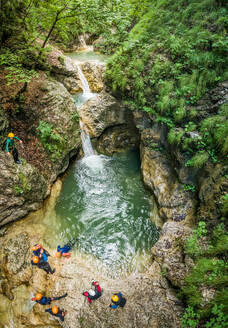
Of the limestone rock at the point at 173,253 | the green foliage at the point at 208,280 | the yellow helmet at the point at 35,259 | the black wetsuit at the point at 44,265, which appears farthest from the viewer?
the black wetsuit at the point at 44,265

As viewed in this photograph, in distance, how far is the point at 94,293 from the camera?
467cm

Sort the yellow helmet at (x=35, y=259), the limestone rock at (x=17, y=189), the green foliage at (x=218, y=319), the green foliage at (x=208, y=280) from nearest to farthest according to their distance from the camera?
the green foliage at (x=218, y=319) → the green foliage at (x=208, y=280) → the yellow helmet at (x=35, y=259) → the limestone rock at (x=17, y=189)

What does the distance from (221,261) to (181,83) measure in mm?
6623

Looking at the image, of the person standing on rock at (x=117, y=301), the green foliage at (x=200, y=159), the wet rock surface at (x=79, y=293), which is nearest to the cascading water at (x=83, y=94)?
the green foliage at (x=200, y=159)

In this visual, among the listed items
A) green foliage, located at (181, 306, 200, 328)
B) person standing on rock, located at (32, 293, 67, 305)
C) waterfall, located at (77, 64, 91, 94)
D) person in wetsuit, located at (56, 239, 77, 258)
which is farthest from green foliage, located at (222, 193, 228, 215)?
waterfall, located at (77, 64, 91, 94)

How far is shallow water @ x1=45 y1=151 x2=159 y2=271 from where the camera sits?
6379mm

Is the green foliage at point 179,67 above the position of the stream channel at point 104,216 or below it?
above

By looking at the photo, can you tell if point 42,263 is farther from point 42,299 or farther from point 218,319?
point 218,319

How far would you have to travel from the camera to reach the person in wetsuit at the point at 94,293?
15.2ft

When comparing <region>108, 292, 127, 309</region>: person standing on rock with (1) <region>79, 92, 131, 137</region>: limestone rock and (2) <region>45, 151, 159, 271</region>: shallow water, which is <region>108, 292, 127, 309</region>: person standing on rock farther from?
(1) <region>79, 92, 131, 137</region>: limestone rock

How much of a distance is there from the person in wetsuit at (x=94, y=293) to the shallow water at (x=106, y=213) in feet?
3.68

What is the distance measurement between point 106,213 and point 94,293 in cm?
331

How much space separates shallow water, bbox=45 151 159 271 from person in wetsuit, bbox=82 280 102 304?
1.12 meters

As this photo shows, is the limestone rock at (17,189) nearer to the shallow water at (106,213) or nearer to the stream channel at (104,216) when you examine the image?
the stream channel at (104,216)
